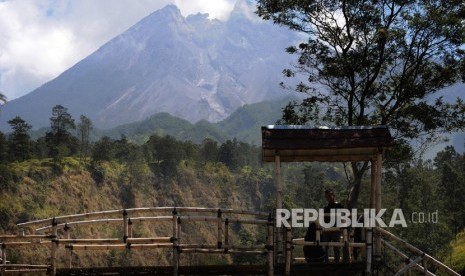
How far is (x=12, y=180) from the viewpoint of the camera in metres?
49.0

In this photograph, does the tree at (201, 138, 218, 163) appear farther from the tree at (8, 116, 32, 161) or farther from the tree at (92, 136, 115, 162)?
the tree at (8, 116, 32, 161)

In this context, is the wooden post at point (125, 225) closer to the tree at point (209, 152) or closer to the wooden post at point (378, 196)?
the wooden post at point (378, 196)

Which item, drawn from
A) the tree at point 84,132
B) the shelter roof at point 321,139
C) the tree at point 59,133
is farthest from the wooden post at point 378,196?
the tree at point 84,132

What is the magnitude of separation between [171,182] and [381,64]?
5823 cm

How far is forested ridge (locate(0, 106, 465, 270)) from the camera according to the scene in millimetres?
37031

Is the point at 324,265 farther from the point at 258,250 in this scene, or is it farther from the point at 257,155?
the point at 257,155

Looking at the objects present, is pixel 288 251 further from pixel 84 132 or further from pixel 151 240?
pixel 84 132

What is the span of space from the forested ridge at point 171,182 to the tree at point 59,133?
10 cm

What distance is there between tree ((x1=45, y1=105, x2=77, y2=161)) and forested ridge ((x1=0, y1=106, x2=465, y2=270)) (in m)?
0.10

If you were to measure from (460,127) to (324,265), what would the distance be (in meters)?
6.71

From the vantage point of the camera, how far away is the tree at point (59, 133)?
53391 millimetres

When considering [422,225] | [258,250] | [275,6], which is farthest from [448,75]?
[422,225]

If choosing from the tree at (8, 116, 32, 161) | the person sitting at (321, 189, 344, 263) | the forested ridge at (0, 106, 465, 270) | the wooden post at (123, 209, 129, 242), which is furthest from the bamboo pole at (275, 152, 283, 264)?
the tree at (8, 116, 32, 161)

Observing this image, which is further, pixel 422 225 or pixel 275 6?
pixel 422 225
